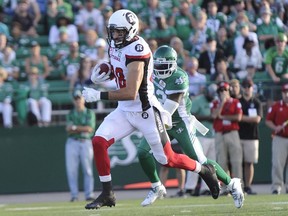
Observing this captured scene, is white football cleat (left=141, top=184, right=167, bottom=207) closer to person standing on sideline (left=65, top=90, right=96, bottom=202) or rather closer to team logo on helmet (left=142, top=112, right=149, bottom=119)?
team logo on helmet (left=142, top=112, right=149, bottom=119)

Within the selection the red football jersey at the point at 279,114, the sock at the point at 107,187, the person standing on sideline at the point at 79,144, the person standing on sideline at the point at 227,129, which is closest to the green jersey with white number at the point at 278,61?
the red football jersey at the point at 279,114

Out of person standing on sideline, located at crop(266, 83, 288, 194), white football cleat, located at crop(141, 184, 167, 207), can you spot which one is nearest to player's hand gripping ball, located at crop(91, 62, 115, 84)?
white football cleat, located at crop(141, 184, 167, 207)

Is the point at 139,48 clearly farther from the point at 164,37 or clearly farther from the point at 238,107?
the point at 164,37

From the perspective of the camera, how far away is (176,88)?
10430 mm

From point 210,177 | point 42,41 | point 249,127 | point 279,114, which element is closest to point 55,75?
point 42,41

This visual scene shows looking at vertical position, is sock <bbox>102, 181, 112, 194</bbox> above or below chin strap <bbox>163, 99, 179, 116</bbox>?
below

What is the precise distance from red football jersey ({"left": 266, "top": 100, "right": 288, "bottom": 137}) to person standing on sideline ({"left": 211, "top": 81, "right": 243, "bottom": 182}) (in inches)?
21.8

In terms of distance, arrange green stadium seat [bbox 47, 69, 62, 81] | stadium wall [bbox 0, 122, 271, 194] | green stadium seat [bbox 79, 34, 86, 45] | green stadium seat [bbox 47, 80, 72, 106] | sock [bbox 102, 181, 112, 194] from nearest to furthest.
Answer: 1. sock [bbox 102, 181, 112, 194]
2. green stadium seat [bbox 47, 80, 72, 106]
3. stadium wall [bbox 0, 122, 271, 194]
4. green stadium seat [bbox 47, 69, 62, 81]
5. green stadium seat [bbox 79, 34, 86, 45]

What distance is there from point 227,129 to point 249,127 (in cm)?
44

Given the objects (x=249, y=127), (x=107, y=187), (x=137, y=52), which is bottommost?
(x=249, y=127)

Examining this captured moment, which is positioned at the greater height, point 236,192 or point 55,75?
point 55,75

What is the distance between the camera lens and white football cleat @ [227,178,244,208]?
9844 millimetres

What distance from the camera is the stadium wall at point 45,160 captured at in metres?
16.0

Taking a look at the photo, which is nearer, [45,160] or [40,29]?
[45,160]
